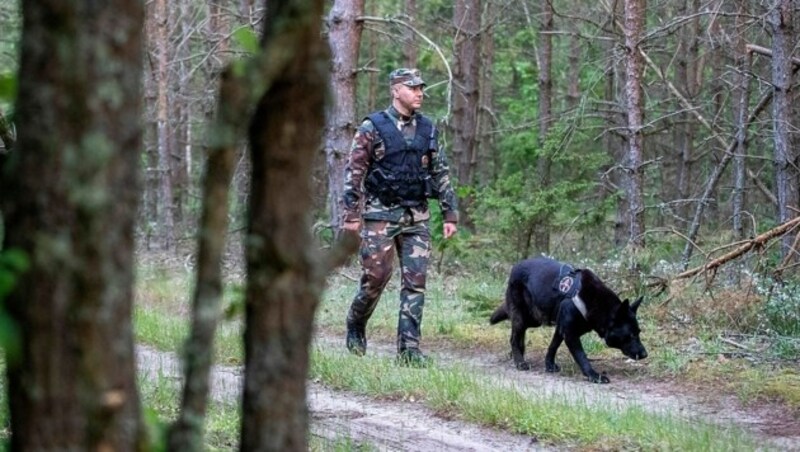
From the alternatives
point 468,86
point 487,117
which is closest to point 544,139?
point 468,86

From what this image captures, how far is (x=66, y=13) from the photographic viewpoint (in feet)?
6.64

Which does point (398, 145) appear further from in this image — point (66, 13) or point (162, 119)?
point (162, 119)

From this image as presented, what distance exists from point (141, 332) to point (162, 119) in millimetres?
13964

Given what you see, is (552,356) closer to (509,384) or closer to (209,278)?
(509,384)

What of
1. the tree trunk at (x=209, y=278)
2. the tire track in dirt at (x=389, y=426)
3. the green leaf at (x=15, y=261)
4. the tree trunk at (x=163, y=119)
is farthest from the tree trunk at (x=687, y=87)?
the green leaf at (x=15, y=261)

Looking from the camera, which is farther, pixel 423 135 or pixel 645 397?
pixel 423 135

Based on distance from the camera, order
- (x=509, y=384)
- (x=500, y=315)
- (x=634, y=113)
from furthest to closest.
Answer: (x=634, y=113)
(x=500, y=315)
(x=509, y=384)

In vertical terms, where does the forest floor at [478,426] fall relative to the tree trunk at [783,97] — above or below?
below

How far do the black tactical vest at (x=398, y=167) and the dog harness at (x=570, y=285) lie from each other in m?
1.52

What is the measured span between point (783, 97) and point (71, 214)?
12.4 meters

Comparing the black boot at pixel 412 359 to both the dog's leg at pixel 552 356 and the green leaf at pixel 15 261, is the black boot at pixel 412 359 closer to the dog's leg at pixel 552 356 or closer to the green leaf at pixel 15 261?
the dog's leg at pixel 552 356

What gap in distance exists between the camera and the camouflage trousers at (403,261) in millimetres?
9891

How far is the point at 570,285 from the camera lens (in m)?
9.90

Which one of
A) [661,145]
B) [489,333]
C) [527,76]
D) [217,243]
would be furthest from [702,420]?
[527,76]
